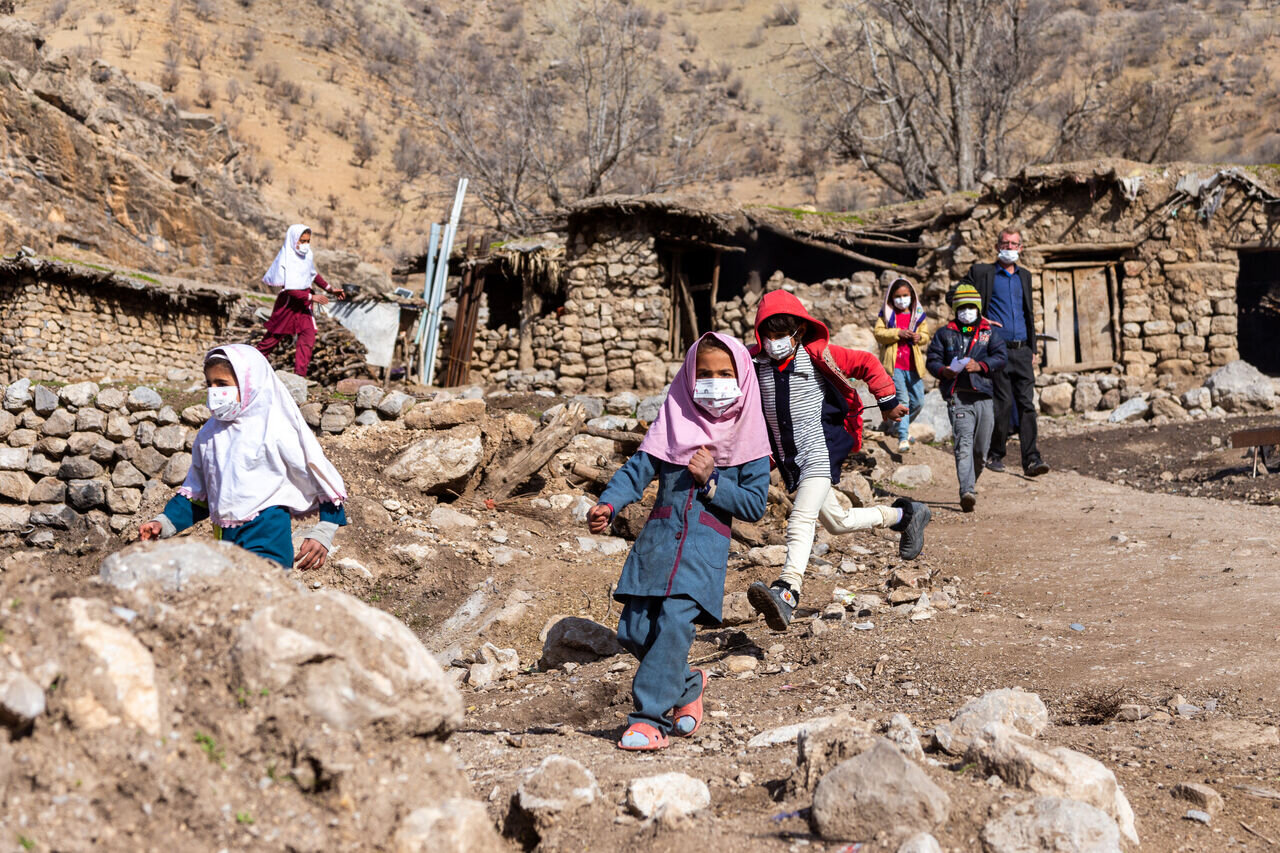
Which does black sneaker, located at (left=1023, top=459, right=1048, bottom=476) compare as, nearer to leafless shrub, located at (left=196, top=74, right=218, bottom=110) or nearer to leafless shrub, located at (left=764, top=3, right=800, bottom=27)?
leafless shrub, located at (left=196, top=74, right=218, bottom=110)

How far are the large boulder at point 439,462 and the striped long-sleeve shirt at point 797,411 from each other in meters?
4.01

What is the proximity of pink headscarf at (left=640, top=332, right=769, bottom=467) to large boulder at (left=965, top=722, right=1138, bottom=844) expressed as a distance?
147cm

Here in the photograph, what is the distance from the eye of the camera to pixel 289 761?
6.76 ft

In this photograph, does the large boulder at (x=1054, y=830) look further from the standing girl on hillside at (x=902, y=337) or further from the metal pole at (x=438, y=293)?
the metal pole at (x=438, y=293)

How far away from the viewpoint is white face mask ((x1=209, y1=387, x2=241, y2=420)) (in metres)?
3.81

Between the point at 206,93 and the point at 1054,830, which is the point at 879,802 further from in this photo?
the point at 206,93

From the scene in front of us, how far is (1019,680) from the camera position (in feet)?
13.2

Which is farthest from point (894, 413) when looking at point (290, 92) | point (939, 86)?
point (290, 92)

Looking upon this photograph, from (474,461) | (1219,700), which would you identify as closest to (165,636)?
(1219,700)

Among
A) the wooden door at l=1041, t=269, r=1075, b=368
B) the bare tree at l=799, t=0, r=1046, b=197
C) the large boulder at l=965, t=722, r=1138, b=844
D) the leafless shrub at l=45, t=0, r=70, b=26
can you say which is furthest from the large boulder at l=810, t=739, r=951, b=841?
the leafless shrub at l=45, t=0, r=70, b=26

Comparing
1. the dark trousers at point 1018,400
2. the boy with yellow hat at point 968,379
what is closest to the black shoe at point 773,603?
the boy with yellow hat at point 968,379

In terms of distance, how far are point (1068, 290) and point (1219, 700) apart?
11.4 meters

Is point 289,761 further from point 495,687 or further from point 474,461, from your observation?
point 474,461

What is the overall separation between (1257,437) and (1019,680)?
5.77 metres
